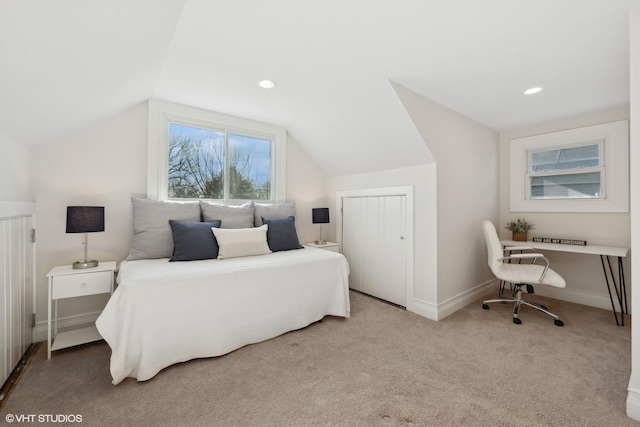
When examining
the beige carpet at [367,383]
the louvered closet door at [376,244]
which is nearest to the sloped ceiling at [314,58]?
the louvered closet door at [376,244]

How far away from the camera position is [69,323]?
7.86 feet

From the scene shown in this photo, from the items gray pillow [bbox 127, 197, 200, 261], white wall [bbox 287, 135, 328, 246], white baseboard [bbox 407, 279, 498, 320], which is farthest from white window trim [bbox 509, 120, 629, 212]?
gray pillow [bbox 127, 197, 200, 261]

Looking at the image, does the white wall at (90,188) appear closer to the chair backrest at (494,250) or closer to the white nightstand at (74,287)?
the white nightstand at (74,287)

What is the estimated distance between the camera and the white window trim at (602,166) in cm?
291

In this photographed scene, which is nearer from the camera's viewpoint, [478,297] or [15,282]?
[15,282]

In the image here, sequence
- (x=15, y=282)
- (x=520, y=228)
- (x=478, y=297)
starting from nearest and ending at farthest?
(x=15, y=282), (x=478, y=297), (x=520, y=228)

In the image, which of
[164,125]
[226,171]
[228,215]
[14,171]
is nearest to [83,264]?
[14,171]

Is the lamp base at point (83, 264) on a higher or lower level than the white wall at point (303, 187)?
lower

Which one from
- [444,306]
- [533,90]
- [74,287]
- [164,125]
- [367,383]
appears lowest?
[367,383]

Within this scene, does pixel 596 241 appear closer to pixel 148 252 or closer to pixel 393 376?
pixel 393 376

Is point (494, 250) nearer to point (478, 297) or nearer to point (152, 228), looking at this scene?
point (478, 297)

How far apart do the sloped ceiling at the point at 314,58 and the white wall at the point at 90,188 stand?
0.63 feet

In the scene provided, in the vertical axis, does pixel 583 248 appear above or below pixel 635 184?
below

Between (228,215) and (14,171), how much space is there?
5.25 ft
